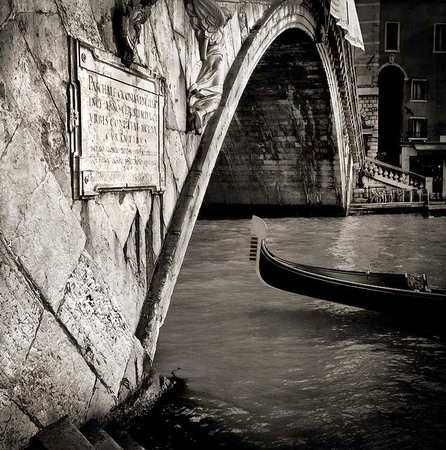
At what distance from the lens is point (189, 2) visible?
3678 millimetres

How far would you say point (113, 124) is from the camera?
2783 mm

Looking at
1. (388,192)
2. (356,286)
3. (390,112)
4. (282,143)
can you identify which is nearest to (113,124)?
(356,286)

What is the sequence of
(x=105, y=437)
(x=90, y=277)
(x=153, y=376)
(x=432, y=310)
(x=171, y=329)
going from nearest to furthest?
(x=105, y=437) < (x=90, y=277) < (x=153, y=376) < (x=432, y=310) < (x=171, y=329)

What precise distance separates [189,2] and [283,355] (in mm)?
2239

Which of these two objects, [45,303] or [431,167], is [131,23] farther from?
[431,167]

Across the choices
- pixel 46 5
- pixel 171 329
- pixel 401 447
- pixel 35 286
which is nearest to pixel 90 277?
pixel 35 286

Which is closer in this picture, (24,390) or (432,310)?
(24,390)

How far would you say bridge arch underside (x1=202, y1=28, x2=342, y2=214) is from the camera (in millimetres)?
10641

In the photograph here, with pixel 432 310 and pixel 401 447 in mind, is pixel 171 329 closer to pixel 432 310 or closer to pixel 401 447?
pixel 432 310

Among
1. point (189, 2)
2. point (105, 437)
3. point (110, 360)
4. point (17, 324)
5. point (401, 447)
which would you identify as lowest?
point (401, 447)

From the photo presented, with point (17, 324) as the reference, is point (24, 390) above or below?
below

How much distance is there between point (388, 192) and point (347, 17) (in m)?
6.86

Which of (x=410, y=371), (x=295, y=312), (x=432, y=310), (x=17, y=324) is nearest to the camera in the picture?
(x=17, y=324)

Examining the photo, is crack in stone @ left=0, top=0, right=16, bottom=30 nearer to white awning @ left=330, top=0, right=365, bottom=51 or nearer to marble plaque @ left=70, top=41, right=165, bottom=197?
marble plaque @ left=70, top=41, right=165, bottom=197
